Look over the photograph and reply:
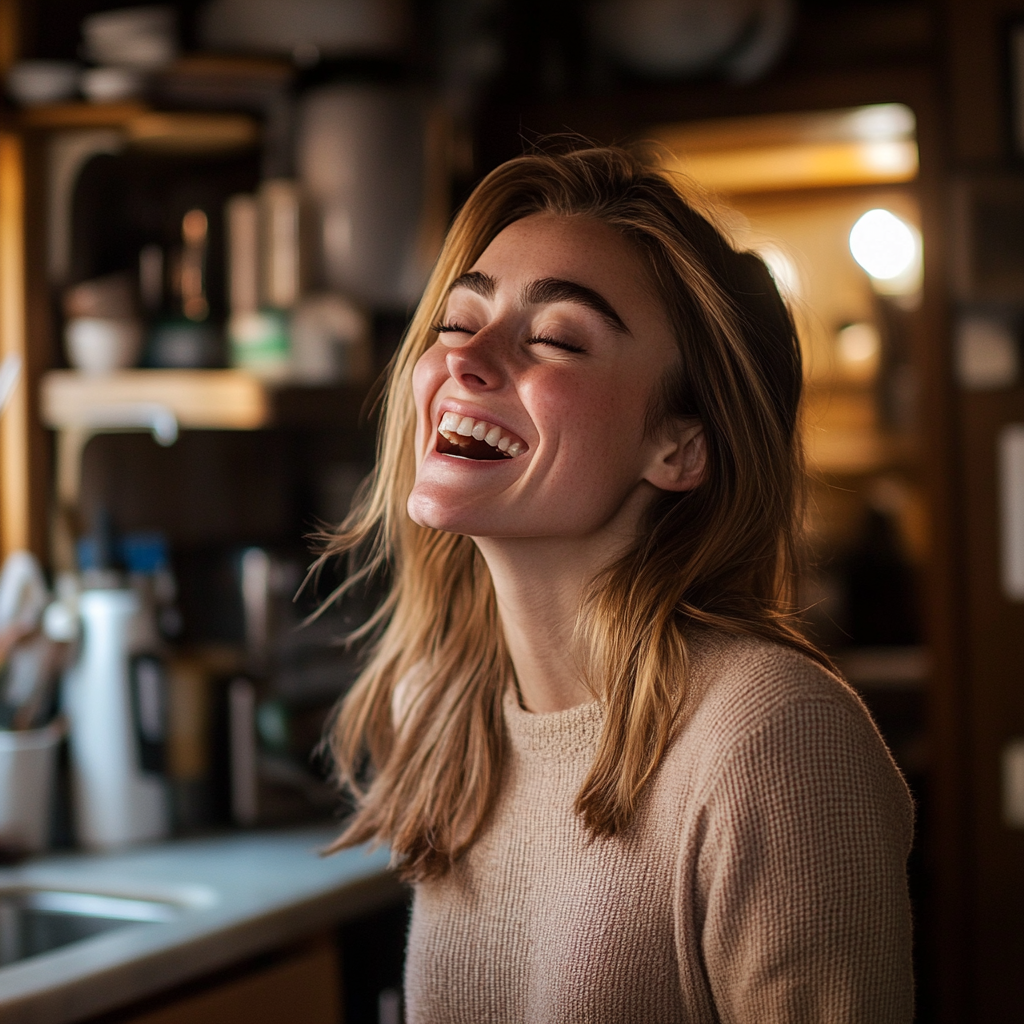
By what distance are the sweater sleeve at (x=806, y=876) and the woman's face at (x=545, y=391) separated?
215mm

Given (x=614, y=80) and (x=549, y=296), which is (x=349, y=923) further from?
(x=614, y=80)

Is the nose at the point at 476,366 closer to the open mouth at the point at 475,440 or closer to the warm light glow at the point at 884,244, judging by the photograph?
the open mouth at the point at 475,440

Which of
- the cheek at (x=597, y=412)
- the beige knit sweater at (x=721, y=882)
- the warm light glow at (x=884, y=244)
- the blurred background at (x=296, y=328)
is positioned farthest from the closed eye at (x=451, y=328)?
the warm light glow at (x=884, y=244)

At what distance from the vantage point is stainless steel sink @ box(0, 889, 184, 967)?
5.06 ft

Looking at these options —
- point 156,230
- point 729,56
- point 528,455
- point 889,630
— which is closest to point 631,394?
point 528,455

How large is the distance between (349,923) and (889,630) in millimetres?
2315

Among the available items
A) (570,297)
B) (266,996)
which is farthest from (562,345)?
(266,996)

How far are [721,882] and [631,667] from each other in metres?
0.17

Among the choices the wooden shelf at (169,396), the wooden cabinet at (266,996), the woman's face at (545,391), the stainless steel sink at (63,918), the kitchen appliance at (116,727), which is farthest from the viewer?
the wooden shelf at (169,396)

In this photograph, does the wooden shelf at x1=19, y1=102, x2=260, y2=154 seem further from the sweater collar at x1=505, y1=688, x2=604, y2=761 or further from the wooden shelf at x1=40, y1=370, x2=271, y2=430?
the sweater collar at x1=505, y1=688, x2=604, y2=761

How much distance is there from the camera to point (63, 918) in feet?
5.14

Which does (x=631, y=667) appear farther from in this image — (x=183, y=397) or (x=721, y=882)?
(x=183, y=397)

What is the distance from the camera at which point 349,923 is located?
163 centimetres

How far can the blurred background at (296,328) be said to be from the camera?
1843 millimetres
